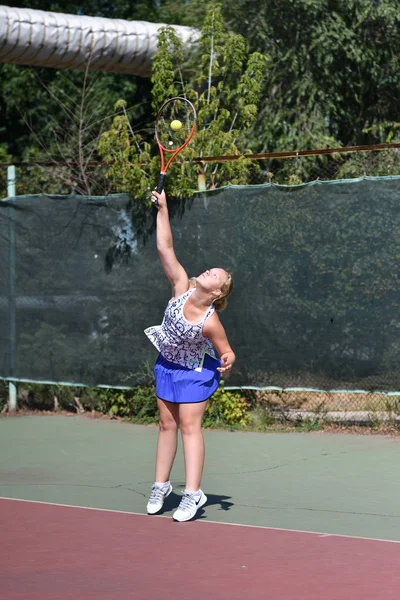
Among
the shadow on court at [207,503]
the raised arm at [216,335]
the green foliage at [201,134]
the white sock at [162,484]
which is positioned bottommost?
the shadow on court at [207,503]

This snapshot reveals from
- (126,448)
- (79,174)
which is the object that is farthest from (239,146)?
(126,448)

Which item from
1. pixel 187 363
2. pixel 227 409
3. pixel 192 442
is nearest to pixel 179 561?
pixel 192 442

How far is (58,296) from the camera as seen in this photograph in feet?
34.6

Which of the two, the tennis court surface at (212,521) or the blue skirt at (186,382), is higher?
the blue skirt at (186,382)

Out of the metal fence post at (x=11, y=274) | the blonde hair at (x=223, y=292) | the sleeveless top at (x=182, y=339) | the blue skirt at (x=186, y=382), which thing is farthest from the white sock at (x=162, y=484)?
the metal fence post at (x=11, y=274)

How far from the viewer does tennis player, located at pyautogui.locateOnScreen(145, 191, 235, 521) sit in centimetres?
632

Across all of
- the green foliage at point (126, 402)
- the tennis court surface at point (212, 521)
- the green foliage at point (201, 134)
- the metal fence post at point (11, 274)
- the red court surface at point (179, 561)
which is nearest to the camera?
the red court surface at point (179, 561)

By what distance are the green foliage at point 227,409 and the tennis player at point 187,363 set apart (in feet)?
10.1

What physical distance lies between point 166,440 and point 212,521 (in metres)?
0.56

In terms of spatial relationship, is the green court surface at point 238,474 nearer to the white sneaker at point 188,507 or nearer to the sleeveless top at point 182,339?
the white sneaker at point 188,507

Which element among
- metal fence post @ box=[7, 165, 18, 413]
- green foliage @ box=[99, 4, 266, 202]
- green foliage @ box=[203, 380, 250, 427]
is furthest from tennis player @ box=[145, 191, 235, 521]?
metal fence post @ box=[7, 165, 18, 413]

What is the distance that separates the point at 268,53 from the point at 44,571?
997 centimetres

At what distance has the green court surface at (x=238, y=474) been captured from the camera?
254 inches

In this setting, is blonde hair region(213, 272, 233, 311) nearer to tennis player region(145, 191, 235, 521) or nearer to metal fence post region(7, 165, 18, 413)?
tennis player region(145, 191, 235, 521)
